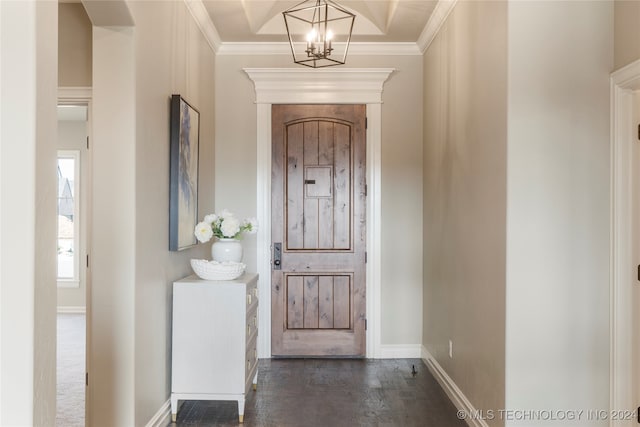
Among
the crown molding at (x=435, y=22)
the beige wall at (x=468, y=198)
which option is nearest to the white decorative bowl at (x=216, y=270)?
the beige wall at (x=468, y=198)

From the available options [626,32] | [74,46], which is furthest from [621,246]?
[74,46]

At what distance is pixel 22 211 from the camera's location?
1.49m

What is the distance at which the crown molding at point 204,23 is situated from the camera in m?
3.54

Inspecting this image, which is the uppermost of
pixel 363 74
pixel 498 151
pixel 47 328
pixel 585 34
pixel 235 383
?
pixel 363 74

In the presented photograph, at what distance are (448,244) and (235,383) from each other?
1.81 metres

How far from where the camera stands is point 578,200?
8.12 feet

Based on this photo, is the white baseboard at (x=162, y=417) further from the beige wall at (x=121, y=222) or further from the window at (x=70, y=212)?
the window at (x=70, y=212)

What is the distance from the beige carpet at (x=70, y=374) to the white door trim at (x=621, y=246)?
10.4 ft

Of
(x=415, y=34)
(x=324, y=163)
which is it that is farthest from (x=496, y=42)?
(x=324, y=163)

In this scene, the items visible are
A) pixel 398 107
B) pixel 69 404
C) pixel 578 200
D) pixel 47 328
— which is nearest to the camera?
pixel 47 328

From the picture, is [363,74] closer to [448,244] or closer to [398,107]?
[398,107]

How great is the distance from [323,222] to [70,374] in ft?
8.33

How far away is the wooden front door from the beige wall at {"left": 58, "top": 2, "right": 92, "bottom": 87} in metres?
1.77

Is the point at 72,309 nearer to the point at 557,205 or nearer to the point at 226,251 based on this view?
the point at 226,251
